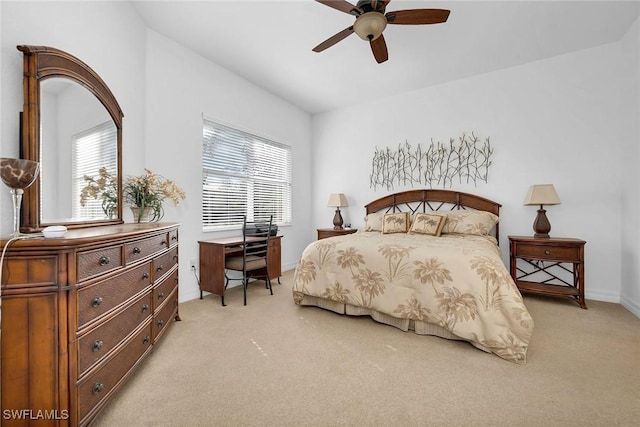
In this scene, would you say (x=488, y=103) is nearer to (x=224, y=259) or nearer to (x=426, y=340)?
(x=426, y=340)

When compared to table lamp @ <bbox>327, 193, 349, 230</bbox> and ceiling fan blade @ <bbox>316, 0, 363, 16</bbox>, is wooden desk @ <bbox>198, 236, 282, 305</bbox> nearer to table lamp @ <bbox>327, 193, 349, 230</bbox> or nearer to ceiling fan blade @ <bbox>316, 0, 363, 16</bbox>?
table lamp @ <bbox>327, 193, 349, 230</bbox>

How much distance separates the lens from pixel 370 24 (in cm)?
213

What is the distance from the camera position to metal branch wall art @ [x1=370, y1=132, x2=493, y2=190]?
4.02 metres

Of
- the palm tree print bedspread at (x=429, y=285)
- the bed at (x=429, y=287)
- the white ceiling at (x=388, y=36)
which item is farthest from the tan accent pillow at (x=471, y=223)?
the white ceiling at (x=388, y=36)

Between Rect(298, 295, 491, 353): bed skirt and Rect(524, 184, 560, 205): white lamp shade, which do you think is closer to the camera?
Rect(298, 295, 491, 353): bed skirt

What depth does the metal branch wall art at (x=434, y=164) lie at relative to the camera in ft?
13.2

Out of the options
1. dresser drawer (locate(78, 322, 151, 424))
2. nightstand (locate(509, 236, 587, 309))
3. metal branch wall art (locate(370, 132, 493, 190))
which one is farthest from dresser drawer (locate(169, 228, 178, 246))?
nightstand (locate(509, 236, 587, 309))

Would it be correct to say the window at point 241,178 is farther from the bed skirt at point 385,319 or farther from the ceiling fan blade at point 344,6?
the ceiling fan blade at point 344,6

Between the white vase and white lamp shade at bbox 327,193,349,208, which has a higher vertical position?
white lamp shade at bbox 327,193,349,208

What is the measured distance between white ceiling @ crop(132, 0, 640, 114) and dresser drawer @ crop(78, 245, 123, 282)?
2.45 meters

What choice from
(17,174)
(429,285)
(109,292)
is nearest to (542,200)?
(429,285)

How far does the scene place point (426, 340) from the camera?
229cm

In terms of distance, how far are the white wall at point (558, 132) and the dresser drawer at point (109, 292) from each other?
4.12 m

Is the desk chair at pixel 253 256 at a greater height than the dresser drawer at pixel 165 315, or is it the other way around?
the desk chair at pixel 253 256
